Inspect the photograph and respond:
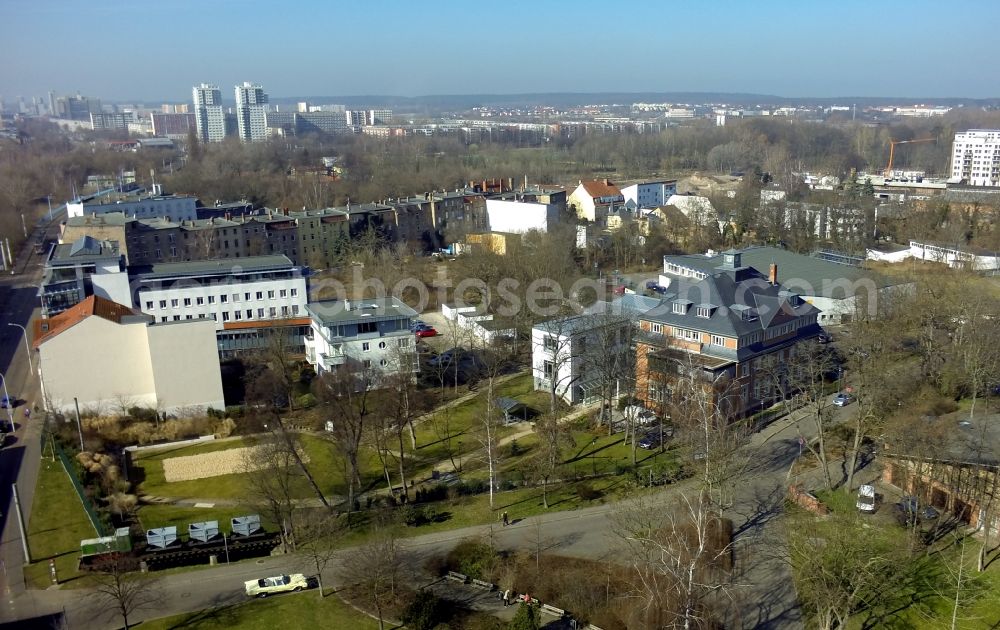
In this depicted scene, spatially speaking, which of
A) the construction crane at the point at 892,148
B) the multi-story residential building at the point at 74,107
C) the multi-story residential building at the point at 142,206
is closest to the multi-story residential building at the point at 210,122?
the multi-story residential building at the point at 74,107

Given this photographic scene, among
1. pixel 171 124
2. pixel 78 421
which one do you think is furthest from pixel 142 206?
pixel 171 124

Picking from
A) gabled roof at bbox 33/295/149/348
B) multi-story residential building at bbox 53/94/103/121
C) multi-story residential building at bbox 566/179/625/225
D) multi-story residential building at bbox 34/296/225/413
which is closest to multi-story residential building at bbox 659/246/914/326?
multi-story residential building at bbox 34/296/225/413

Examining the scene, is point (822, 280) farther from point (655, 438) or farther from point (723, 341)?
point (655, 438)

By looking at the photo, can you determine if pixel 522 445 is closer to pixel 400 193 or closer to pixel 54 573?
pixel 54 573

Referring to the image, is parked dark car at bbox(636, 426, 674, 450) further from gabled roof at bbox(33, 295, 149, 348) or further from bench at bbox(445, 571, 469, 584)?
gabled roof at bbox(33, 295, 149, 348)

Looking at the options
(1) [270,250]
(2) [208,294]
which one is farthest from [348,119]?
(2) [208,294]
